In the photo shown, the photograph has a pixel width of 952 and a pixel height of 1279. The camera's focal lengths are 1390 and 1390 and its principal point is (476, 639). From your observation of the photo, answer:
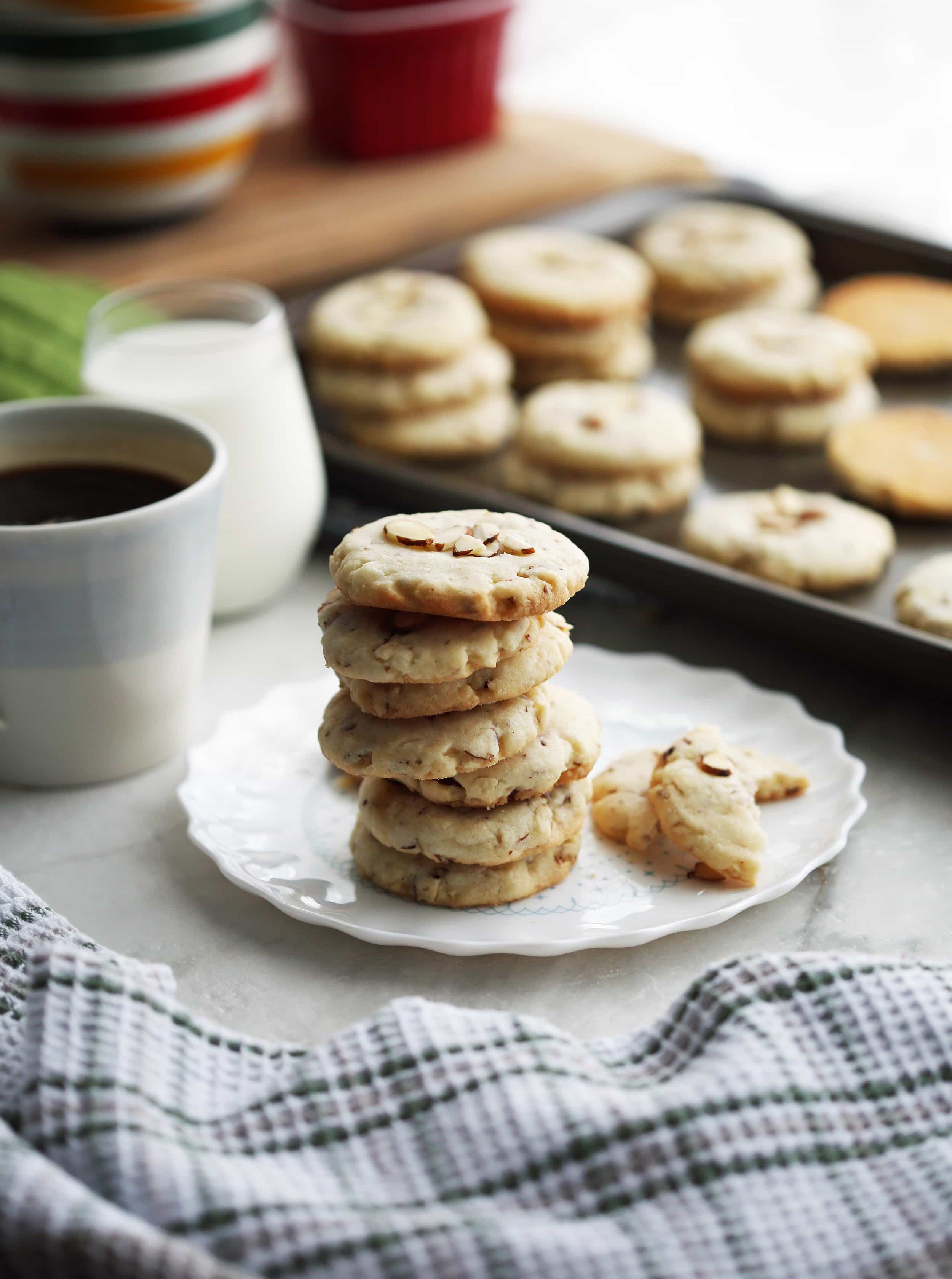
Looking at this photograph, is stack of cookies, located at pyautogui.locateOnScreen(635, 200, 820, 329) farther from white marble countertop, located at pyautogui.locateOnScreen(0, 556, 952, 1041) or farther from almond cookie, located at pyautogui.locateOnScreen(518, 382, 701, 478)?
white marble countertop, located at pyautogui.locateOnScreen(0, 556, 952, 1041)

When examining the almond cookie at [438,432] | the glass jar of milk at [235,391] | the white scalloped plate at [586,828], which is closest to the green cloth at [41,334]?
the glass jar of milk at [235,391]

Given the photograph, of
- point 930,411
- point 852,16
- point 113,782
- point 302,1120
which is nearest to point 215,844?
point 113,782

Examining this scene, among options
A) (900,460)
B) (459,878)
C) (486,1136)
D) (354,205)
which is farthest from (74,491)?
(354,205)

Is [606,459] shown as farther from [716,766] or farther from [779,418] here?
[716,766]

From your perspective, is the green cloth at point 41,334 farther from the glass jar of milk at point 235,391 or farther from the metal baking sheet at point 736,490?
the metal baking sheet at point 736,490

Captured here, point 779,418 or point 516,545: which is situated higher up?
point 516,545

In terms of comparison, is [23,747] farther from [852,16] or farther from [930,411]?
[852,16]
